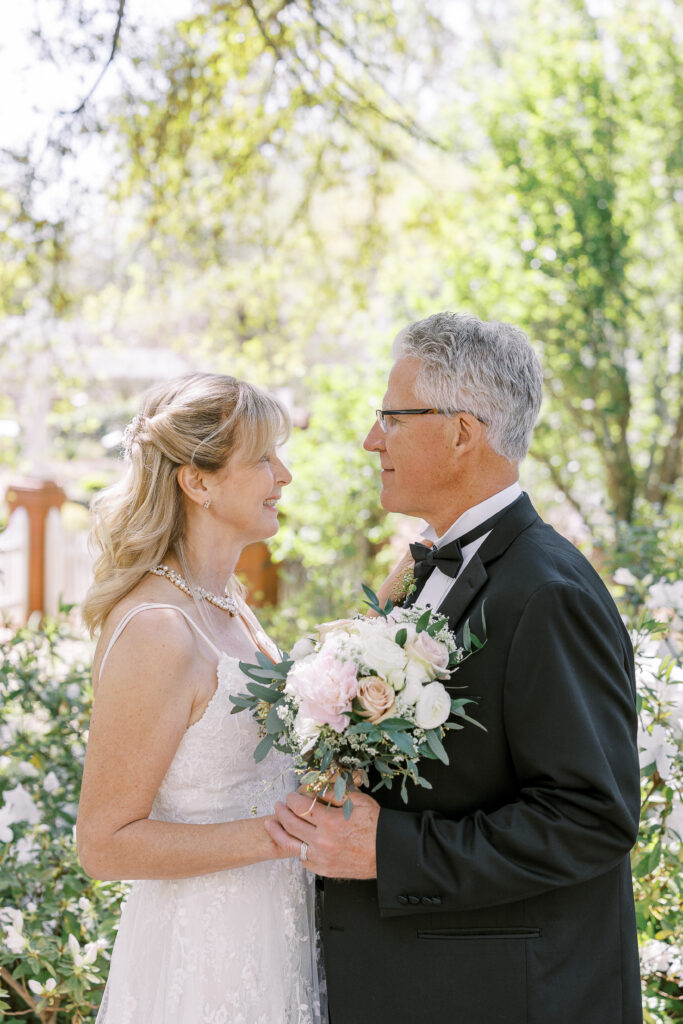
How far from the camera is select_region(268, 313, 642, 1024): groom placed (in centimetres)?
188

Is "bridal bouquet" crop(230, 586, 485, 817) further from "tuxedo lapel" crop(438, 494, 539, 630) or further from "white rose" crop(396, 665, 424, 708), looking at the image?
"tuxedo lapel" crop(438, 494, 539, 630)

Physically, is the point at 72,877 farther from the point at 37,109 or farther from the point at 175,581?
the point at 37,109

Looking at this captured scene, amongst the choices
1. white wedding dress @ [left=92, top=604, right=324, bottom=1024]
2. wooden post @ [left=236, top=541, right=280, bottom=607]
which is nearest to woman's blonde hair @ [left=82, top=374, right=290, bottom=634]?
white wedding dress @ [left=92, top=604, right=324, bottom=1024]

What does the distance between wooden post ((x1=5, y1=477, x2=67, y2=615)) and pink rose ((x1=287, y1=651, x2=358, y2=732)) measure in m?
9.65

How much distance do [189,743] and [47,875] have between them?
3.83 feet

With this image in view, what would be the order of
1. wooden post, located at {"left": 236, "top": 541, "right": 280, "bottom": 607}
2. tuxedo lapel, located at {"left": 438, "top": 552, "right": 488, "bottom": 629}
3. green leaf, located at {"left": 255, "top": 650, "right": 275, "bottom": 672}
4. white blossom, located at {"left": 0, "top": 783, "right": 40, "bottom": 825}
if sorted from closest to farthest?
green leaf, located at {"left": 255, "top": 650, "right": 275, "bottom": 672} < tuxedo lapel, located at {"left": 438, "top": 552, "right": 488, "bottom": 629} < white blossom, located at {"left": 0, "top": 783, "right": 40, "bottom": 825} < wooden post, located at {"left": 236, "top": 541, "right": 280, "bottom": 607}

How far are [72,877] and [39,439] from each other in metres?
12.4

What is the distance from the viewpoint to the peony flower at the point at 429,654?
5.90ft

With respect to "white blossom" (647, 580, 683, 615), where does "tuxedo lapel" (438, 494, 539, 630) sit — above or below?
above

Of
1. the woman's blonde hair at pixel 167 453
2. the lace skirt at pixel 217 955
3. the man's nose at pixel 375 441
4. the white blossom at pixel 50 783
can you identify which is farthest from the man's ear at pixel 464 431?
the white blossom at pixel 50 783

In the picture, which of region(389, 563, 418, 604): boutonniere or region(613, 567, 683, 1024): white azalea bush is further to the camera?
region(613, 567, 683, 1024): white azalea bush

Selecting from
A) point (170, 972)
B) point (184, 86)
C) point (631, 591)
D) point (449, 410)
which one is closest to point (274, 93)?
point (184, 86)

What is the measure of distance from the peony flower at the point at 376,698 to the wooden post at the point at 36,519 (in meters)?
9.71

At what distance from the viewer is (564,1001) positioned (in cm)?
197
